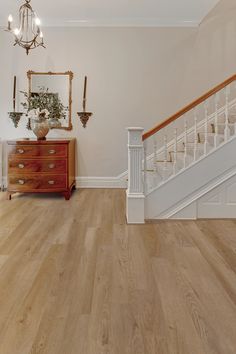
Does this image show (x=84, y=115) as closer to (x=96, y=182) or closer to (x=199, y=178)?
(x=96, y=182)

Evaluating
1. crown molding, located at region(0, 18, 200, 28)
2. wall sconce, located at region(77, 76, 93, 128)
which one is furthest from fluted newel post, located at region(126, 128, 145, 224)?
crown molding, located at region(0, 18, 200, 28)

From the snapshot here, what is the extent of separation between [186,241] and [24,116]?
3992mm

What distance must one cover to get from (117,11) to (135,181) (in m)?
3.06

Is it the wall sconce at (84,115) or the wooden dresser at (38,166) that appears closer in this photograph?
Result: the wooden dresser at (38,166)

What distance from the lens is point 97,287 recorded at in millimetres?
2432

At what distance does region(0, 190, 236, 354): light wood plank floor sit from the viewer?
182 centimetres

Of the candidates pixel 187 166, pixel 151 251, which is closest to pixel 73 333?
pixel 151 251

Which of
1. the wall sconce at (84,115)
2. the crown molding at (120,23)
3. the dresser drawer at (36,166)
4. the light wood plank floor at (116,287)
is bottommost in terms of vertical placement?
the light wood plank floor at (116,287)

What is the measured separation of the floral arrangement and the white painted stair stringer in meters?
2.54

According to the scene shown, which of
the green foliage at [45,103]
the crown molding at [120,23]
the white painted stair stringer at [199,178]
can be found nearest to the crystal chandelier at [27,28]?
the crown molding at [120,23]

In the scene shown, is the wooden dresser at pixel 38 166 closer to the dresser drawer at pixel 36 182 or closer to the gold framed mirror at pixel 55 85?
the dresser drawer at pixel 36 182

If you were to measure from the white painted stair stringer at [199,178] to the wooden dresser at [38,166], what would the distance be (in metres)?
1.75

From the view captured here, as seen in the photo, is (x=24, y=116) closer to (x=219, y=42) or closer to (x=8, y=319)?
(x=219, y=42)

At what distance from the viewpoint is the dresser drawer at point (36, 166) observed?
5332mm
